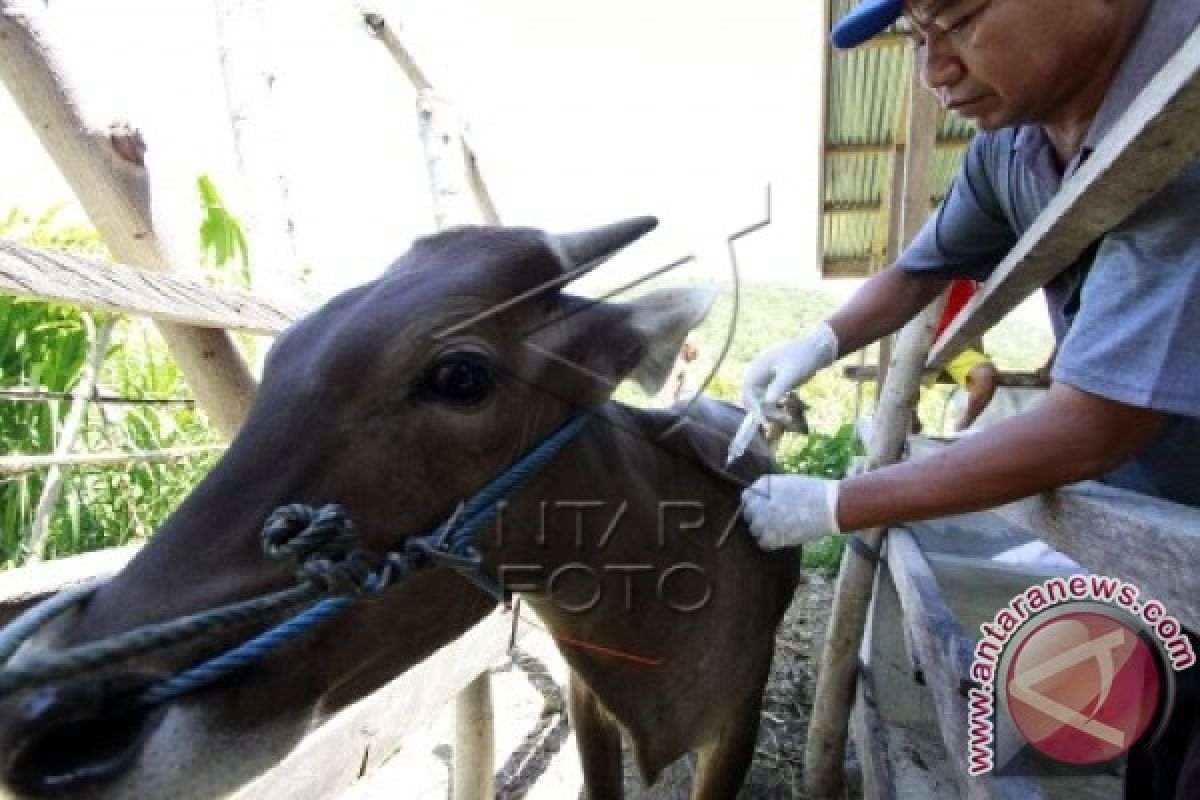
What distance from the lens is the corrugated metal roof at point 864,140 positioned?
6.27 meters

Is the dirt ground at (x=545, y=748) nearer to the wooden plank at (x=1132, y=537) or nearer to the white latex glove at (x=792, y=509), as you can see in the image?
the white latex glove at (x=792, y=509)

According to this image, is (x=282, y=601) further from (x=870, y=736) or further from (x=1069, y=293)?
(x=870, y=736)

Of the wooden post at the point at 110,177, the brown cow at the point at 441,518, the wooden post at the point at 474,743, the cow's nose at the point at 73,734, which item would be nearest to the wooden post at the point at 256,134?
the wooden post at the point at 110,177

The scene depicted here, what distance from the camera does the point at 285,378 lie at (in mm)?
1646

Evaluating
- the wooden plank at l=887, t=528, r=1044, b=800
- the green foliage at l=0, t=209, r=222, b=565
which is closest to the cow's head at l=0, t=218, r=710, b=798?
the wooden plank at l=887, t=528, r=1044, b=800

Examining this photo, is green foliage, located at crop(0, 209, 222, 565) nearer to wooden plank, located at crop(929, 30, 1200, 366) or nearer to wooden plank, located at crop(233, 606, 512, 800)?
wooden plank, located at crop(233, 606, 512, 800)

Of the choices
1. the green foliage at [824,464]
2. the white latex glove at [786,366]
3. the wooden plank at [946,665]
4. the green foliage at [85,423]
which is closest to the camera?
the wooden plank at [946,665]

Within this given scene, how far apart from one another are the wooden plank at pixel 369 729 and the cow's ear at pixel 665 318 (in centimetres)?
→ 86

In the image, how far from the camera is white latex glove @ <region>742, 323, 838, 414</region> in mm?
2820

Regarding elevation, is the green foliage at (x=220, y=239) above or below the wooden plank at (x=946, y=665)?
above

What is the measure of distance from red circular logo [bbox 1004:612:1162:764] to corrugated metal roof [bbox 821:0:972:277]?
489cm

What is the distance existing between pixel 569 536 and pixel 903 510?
0.87 m

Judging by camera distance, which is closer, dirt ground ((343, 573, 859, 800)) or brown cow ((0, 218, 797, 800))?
brown cow ((0, 218, 797, 800))

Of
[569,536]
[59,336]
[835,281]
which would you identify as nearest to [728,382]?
[835,281]
